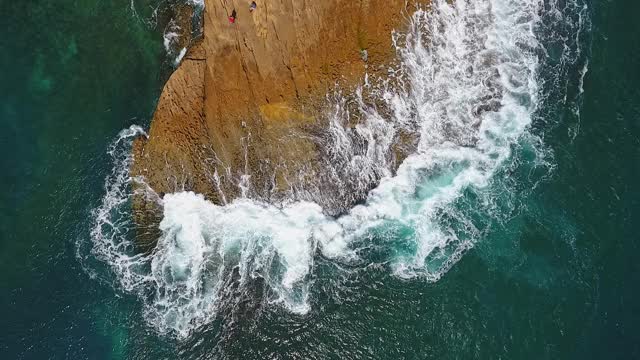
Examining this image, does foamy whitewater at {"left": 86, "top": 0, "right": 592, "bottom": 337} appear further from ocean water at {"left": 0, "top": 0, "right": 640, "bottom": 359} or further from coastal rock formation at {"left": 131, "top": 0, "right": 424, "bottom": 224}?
coastal rock formation at {"left": 131, "top": 0, "right": 424, "bottom": 224}

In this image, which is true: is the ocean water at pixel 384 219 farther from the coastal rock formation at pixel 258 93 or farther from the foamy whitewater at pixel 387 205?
the coastal rock formation at pixel 258 93

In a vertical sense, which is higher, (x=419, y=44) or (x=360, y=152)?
(x=419, y=44)

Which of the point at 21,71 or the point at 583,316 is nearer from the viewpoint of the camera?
the point at 583,316

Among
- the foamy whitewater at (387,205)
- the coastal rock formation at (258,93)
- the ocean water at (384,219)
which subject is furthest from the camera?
the foamy whitewater at (387,205)

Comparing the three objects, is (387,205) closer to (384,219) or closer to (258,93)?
(384,219)

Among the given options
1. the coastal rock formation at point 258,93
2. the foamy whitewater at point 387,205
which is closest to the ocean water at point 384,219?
the foamy whitewater at point 387,205

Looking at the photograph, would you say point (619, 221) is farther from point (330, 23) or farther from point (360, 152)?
point (330, 23)

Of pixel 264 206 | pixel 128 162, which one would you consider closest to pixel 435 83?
pixel 264 206
